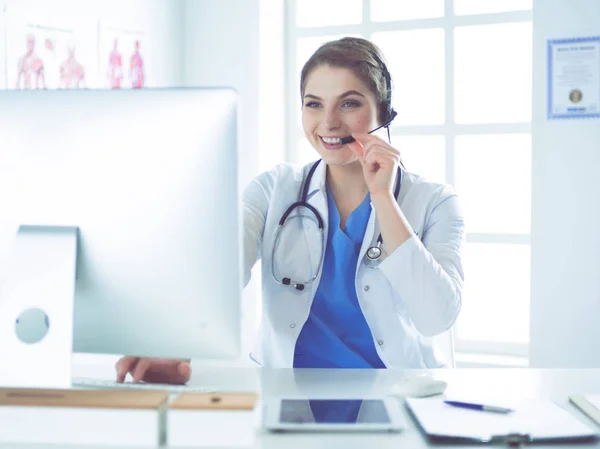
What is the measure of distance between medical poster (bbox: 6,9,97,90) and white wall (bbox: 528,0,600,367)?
5.72ft

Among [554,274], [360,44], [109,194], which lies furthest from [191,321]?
[554,274]

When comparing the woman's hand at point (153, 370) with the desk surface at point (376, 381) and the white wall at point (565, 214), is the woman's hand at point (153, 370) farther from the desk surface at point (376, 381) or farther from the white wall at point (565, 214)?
the white wall at point (565, 214)

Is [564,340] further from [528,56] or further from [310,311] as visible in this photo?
[310,311]

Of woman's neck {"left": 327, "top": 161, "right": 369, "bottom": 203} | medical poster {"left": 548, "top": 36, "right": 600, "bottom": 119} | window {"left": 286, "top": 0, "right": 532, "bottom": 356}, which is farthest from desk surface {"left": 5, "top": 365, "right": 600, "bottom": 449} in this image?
A: window {"left": 286, "top": 0, "right": 532, "bottom": 356}

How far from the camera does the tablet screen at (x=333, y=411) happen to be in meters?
1.04

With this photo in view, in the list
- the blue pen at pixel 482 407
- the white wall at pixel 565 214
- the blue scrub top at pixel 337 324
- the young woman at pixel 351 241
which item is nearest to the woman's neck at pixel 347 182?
the young woman at pixel 351 241

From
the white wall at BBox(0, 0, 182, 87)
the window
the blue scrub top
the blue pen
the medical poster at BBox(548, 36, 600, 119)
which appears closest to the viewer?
the blue pen

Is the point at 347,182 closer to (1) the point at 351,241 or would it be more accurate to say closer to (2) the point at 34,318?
(1) the point at 351,241

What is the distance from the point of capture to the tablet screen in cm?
104

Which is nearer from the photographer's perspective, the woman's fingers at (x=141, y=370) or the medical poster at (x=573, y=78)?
the woman's fingers at (x=141, y=370)

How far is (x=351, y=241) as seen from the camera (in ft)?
5.80

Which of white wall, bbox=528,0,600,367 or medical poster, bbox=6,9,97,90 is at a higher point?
medical poster, bbox=6,9,97,90

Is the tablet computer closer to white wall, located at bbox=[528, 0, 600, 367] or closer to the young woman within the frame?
the young woman

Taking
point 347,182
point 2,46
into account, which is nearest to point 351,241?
point 347,182
